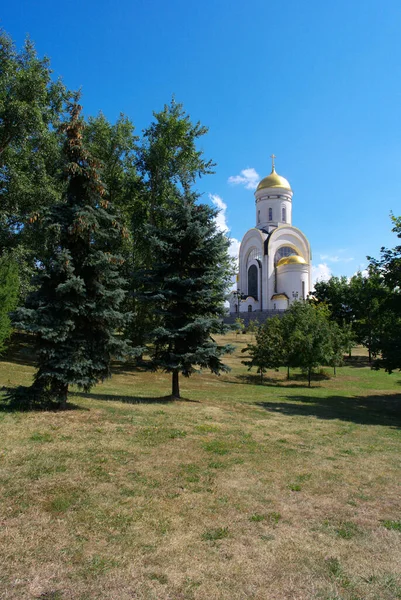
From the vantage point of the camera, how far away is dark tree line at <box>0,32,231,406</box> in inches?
353

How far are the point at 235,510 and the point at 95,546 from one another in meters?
1.76

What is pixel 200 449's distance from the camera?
23.9 feet

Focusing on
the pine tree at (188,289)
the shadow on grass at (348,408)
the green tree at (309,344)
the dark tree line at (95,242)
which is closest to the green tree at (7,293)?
the dark tree line at (95,242)

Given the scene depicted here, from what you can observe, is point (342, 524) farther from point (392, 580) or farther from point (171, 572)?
point (171, 572)

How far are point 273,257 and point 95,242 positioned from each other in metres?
54.5

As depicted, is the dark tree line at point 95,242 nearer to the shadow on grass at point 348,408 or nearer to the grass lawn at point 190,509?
the grass lawn at point 190,509

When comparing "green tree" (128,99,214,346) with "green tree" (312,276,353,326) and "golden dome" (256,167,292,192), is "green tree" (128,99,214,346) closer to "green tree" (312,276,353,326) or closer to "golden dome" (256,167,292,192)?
"green tree" (312,276,353,326)

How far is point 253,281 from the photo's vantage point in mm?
66812

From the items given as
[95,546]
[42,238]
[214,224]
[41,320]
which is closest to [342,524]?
[95,546]

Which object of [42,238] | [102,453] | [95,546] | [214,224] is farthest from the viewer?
[42,238]

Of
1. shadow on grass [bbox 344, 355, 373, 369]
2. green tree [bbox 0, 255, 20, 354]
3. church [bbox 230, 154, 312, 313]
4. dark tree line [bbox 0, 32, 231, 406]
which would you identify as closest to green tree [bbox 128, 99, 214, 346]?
dark tree line [bbox 0, 32, 231, 406]

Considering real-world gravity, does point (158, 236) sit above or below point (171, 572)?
above

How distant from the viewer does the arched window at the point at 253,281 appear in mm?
66100

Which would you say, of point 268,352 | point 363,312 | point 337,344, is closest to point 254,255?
point 363,312
